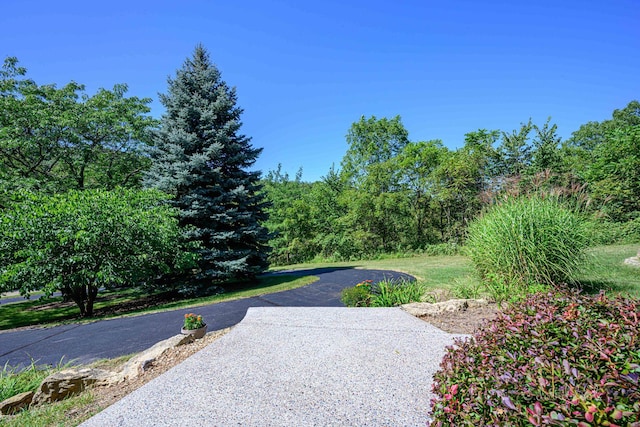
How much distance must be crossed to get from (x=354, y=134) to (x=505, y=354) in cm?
2374

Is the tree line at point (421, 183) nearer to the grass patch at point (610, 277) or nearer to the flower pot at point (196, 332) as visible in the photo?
the grass patch at point (610, 277)

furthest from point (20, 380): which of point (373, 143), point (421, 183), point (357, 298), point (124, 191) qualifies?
point (373, 143)

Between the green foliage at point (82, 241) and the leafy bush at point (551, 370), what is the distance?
716 cm

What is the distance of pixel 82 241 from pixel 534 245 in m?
8.65

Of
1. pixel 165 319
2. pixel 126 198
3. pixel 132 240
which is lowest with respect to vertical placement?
pixel 165 319

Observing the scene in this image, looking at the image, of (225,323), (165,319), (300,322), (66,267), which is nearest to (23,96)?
(66,267)

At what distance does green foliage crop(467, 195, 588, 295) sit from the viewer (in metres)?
4.38

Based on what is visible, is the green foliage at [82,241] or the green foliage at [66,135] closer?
the green foliage at [82,241]

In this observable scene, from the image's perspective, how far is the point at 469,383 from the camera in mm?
1476

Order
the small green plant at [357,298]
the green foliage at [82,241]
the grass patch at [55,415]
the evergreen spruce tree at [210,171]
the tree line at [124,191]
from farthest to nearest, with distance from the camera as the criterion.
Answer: the evergreen spruce tree at [210,171], the tree line at [124,191], the green foliage at [82,241], the small green plant at [357,298], the grass patch at [55,415]

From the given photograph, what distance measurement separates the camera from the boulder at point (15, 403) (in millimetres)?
2584

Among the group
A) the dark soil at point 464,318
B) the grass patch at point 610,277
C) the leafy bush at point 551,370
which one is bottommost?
the dark soil at point 464,318

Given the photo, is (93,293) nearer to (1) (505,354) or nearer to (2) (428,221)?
(1) (505,354)

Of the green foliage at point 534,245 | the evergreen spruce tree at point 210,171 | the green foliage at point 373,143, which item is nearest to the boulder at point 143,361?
the evergreen spruce tree at point 210,171
